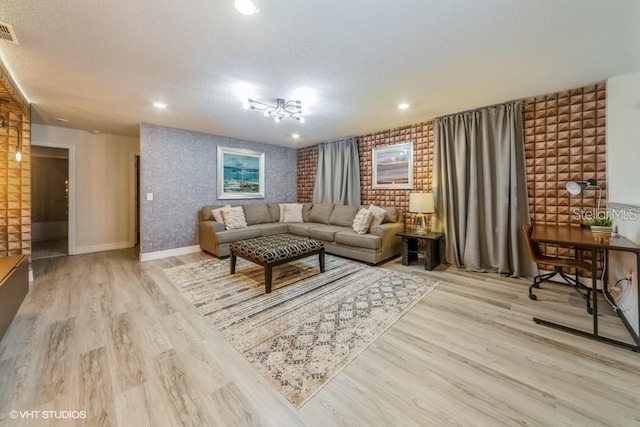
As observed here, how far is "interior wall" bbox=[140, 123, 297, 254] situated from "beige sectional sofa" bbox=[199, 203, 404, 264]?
11.5 inches

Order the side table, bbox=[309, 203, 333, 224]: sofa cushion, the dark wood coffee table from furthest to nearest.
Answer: bbox=[309, 203, 333, 224]: sofa cushion → the side table → the dark wood coffee table

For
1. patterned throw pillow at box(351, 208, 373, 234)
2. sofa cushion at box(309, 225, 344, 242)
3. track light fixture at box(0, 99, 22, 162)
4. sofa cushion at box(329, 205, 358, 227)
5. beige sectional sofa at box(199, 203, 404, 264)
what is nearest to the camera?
track light fixture at box(0, 99, 22, 162)

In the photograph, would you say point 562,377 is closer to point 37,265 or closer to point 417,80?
point 417,80

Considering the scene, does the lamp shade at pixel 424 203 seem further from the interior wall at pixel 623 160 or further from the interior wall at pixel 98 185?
the interior wall at pixel 98 185

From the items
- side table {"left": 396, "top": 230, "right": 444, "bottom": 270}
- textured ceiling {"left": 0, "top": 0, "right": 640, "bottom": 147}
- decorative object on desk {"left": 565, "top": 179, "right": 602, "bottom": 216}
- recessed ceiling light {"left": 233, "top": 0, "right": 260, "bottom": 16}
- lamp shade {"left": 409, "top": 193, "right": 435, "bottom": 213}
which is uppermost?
textured ceiling {"left": 0, "top": 0, "right": 640, "bottom": 147}

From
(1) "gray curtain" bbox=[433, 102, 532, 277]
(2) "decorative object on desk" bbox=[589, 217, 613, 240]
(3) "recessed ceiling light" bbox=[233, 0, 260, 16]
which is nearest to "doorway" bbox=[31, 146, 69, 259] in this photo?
(3) "recessed ceiling light" bbox=[233, 0, 260, 16]

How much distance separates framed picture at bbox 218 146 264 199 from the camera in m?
5.14

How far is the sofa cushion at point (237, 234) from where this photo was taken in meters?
4.18

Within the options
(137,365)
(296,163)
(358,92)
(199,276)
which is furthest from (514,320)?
(296,163)

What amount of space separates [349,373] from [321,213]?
394cm

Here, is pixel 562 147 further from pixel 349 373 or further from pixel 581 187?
pixel 349 373

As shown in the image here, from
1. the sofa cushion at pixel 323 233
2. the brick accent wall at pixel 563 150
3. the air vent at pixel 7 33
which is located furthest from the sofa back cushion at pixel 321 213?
the air vent at pixel 7 33

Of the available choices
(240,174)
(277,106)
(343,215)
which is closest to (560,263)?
(343,215)

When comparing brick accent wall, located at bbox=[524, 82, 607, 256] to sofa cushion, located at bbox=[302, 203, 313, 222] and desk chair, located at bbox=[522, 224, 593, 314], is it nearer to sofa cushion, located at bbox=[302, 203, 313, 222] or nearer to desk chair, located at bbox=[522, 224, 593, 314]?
desk chair, located at bbox=[522, 224, 593, 314]
